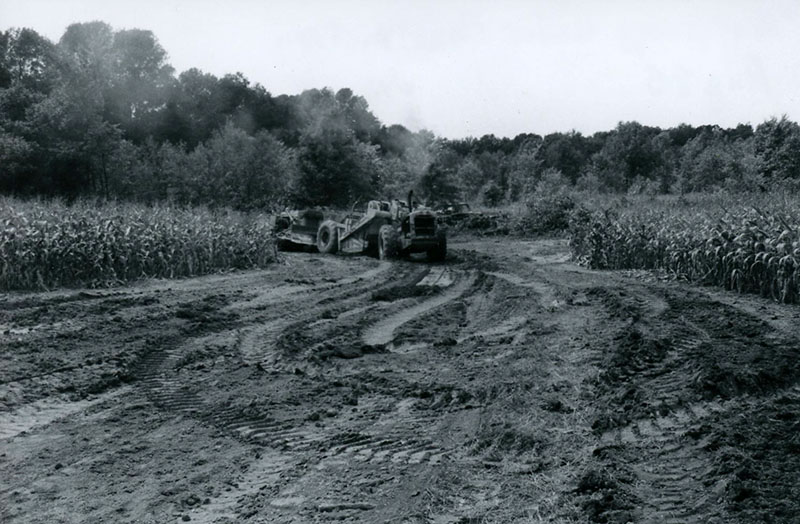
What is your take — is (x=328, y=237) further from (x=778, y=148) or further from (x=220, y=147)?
(x=778, y=148)

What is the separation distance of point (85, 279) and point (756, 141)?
37578 mm

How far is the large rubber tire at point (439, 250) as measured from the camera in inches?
795

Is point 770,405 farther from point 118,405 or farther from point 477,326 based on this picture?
point 118,405

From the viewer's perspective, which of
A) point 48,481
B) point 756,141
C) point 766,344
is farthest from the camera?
point 756,141

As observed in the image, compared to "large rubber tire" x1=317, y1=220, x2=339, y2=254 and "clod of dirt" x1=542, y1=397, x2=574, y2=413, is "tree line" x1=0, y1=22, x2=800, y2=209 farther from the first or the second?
"clod of dirt" x1=542, y1=397, x2=574, y2=413

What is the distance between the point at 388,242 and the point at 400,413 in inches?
582

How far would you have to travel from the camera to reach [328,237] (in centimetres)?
2356

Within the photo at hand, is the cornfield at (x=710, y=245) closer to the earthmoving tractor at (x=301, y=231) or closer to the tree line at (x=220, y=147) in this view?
the earthmoving tractor at (x=301, y=231)

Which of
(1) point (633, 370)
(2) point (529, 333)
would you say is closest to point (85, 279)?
(2) point (529, 333)

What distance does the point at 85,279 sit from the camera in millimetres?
13852

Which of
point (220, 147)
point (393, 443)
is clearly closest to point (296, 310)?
point (393, 443)

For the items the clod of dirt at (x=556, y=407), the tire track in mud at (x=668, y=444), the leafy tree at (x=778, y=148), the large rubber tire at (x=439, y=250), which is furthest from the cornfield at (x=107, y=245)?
the leafy tree at (x=778, y=148)

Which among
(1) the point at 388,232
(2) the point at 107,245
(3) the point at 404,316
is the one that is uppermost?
(2) the point at 107,245

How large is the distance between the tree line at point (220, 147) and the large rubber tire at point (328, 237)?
7.88 metres
